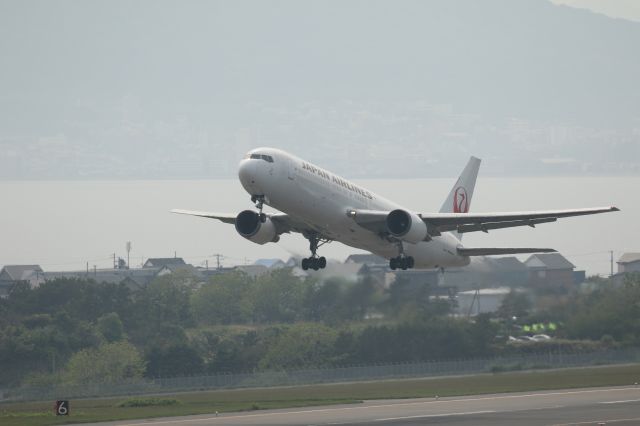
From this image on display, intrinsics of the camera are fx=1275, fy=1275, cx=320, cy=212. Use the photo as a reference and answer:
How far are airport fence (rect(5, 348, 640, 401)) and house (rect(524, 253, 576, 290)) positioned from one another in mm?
4618

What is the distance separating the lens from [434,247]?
64.5 metres

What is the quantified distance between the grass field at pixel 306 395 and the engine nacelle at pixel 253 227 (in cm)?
776

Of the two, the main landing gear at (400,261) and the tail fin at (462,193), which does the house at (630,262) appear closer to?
the tail fin at (462,193)

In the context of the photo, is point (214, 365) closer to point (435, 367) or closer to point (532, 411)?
point (435, 367)

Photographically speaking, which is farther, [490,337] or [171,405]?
[490,337]

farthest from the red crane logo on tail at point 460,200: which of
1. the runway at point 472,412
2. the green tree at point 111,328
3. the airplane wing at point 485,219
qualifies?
the green tree at point 111,328

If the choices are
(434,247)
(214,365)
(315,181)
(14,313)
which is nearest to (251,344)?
(214,365)

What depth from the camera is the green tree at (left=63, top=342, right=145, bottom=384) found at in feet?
289

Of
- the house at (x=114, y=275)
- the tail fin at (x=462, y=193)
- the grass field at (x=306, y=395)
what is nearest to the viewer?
the grass field at (x=306, y=395)

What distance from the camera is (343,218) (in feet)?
188

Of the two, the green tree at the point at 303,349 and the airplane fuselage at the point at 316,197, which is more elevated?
the airplane fuselage at the point at 316,197

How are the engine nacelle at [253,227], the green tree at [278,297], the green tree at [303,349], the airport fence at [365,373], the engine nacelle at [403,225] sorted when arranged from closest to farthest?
the engine nacelle at [403,225]
the engine nacelle at [253,227]
the airport fence at [365,373]
the green tree at [303,349]
the green tree at [278,297]

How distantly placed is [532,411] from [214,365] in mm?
40627

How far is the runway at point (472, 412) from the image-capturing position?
4803 cm
